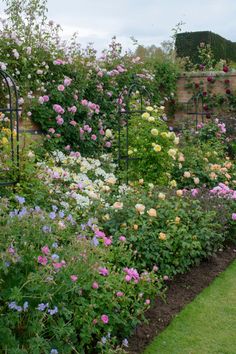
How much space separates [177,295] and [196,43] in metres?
11.0

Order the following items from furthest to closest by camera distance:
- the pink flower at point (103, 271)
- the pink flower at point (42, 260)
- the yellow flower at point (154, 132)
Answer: the yellow flower at point (154, 132), the pink flower at point (103, 271), the pink flower at point (42, 260)

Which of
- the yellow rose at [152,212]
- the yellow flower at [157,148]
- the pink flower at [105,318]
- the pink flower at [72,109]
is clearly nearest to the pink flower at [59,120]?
the pink flower at [72,109]

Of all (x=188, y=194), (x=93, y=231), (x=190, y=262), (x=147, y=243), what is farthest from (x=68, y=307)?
(x=188, y=194)

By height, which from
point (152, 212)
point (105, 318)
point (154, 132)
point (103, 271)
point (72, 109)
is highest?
point (72, 109)

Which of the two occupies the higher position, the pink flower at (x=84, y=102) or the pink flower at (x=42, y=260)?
the pink flower at (x=84, y=102)

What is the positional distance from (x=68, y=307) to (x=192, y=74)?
29.4 ft

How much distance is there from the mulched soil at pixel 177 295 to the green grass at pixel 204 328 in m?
0.04

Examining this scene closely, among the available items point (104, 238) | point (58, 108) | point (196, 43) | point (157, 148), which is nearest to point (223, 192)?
point (157, 148)

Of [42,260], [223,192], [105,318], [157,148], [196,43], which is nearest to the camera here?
[42,260]

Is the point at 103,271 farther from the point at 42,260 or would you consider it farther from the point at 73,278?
the point at 42,260

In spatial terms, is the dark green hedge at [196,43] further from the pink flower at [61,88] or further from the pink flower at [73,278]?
the pink flower at [73,278]

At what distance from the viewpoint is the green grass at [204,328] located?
2.97m

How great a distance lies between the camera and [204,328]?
128 inches

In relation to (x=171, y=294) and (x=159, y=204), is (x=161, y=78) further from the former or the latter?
(x=171, y=294)
